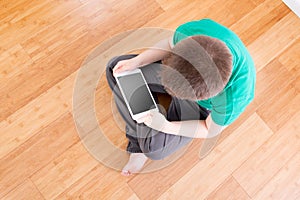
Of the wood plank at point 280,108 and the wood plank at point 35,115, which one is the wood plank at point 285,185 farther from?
the wood plank at point 35,115

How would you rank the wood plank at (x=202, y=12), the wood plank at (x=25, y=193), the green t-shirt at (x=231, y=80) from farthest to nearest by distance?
the wood plank at (x=202, y=12)
the wood plank at (x=25, y=193)
the green t-shirt at (x=231, y=80)

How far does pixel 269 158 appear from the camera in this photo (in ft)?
4.39

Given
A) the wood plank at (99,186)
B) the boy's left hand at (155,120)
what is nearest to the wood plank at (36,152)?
the wood plank at (99,186)

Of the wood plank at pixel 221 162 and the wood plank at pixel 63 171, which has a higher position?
the wood plank at pixel 63 171

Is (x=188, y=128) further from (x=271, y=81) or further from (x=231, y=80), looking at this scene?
(x=271, y=81)

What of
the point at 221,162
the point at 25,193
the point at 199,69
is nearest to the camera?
the point at 199,69

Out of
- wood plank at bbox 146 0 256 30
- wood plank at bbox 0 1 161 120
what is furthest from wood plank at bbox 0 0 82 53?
wood plank at bbox 146 0 256 30

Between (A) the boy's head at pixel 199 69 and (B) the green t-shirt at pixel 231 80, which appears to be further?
(B) the green t-shirt at pixel 231 80

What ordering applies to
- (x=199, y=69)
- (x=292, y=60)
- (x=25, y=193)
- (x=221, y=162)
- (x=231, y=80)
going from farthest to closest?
(x=292, y=60), (x=221, y=162), (x=25, y=193), (x=231, y=80), (x=199, y=69)

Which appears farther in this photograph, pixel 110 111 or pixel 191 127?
pixel 110 111

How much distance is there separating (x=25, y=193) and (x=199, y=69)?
2.54ft

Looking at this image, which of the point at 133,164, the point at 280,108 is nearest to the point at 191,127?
the point at 133,164

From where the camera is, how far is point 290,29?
147 cm

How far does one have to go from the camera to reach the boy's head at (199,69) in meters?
0.76
